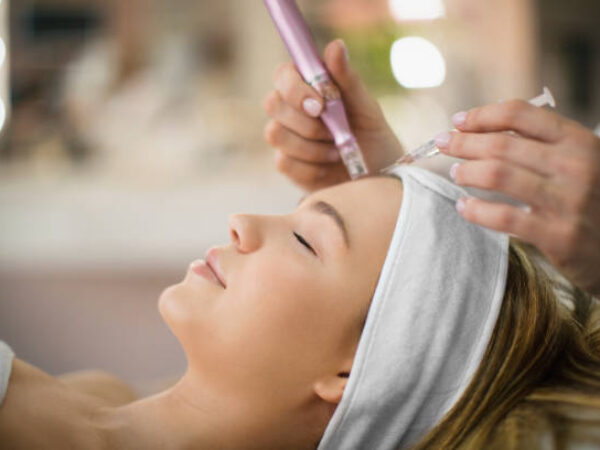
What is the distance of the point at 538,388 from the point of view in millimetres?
880

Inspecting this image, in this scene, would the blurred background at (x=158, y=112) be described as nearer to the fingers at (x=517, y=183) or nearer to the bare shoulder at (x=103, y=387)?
the bare shoulder at (x=103, y=387)

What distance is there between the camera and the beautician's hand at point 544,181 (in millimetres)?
675

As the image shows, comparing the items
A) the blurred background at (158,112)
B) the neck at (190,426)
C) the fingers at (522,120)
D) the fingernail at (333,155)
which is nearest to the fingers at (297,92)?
the fingernail at (333,155)

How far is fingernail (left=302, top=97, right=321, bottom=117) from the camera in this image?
1.03 metres

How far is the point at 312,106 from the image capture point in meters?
1.03

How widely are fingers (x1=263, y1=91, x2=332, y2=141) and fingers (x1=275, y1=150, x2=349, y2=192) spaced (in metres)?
0.07

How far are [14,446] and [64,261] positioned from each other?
169 centimetres

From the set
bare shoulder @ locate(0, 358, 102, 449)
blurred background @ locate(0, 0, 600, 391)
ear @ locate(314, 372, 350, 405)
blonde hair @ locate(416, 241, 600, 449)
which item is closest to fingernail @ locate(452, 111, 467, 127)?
blonde hair @ locate(416, 241, 600, 449)

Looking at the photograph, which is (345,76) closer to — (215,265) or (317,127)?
(317,127)

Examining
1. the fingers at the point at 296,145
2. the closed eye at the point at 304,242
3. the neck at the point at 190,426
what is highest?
the fingers at the point at 296,145

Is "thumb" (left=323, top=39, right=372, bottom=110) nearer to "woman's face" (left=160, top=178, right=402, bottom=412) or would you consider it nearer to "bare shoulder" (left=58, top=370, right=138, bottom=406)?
"woman's face" (left=160, top=178, right=402, bottom=412)

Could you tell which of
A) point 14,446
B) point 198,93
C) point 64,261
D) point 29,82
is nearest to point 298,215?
point 14,446

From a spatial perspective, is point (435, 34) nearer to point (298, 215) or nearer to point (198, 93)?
point (198, 93)

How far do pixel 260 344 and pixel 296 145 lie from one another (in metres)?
0.41
